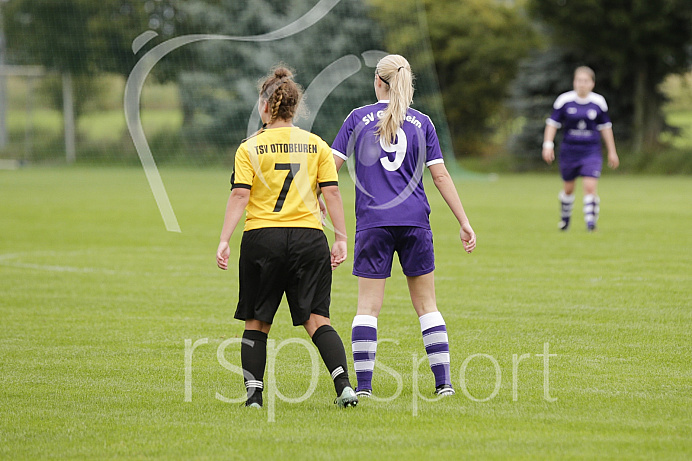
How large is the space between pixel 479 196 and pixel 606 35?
1562 cm

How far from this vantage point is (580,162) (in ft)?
48.0

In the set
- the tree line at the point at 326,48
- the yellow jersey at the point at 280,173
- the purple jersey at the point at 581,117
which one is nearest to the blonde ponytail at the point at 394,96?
the yellow jersey at the point at 280,173

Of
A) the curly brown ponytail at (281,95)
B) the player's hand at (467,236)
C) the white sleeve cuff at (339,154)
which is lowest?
the player's hand at (467,236)

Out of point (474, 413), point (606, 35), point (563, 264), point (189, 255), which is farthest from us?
point (606, 35)

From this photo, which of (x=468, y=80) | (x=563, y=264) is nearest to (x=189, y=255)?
(x=563, y=264)

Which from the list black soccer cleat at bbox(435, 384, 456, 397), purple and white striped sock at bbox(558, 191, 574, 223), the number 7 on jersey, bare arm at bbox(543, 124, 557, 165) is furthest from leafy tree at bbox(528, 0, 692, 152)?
the number 7 on jersey

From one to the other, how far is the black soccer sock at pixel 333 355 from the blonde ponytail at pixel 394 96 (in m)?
1.10

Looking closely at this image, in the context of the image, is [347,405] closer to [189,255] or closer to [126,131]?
[189,255]

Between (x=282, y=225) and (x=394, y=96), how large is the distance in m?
0.95

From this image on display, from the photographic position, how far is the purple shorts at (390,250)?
17.3ft

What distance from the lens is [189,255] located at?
1250 centimetres

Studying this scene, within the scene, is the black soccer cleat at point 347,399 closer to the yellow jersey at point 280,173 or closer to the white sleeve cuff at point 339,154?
the yellow jersey at point 280,173

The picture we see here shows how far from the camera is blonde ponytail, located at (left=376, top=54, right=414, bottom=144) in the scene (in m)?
5.20

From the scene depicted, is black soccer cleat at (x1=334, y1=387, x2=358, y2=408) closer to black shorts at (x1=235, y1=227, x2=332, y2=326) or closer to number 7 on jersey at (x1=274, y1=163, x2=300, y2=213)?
black shorts at (x1=235, y1=227, x2=332, y2=326)
